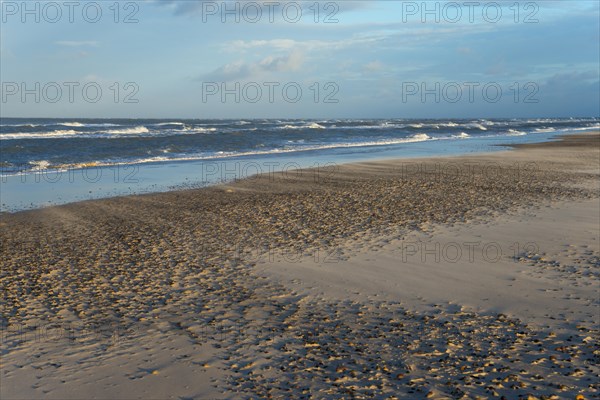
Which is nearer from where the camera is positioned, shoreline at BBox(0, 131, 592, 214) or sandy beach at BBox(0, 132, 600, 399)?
sandy beach at BBox(0, 132, 600, 399)

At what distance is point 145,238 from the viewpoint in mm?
10812

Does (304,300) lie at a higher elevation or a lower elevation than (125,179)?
lower

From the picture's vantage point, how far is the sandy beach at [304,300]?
5.14 meters

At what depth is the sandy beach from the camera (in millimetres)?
5145

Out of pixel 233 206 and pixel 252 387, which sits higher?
pixel 233 206

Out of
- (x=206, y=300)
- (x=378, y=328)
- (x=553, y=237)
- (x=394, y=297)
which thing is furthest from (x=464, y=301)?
(x=553, y=237)

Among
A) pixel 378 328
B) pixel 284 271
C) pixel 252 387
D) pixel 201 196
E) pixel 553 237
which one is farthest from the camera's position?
pixel 201 196

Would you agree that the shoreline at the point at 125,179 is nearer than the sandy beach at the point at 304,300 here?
No

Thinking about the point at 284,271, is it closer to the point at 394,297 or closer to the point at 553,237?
the point at 394,297

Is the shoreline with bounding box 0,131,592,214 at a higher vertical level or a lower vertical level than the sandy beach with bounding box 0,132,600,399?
higher

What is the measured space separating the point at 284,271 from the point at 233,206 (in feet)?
19.4

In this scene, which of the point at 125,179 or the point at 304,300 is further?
the point at 125,179

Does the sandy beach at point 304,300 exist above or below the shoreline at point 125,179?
below

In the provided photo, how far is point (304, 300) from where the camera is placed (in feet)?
24.1
